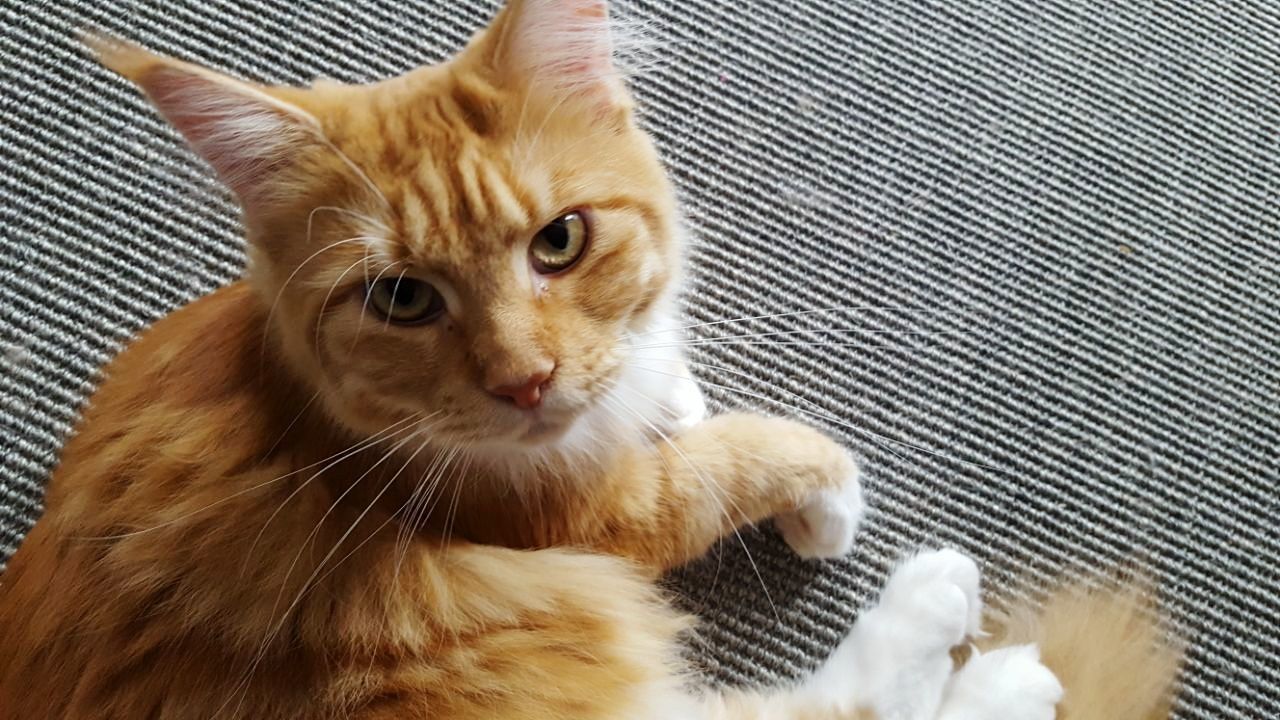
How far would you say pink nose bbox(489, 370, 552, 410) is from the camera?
883 mm

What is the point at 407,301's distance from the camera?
92 centimetres

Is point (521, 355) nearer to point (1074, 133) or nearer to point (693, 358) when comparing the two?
point (693, 358)

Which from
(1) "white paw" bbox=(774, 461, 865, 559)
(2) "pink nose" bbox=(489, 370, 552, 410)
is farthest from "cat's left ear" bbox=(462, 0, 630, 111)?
(1) "white paw" bbox=(774, 461, 865, 559)

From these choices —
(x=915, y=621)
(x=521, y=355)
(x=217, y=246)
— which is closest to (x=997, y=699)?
(x=915, y=621)

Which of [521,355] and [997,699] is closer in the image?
[521,355]

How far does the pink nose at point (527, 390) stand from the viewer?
88 cm

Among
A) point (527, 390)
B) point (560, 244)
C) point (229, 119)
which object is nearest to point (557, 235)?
point (560, 244)

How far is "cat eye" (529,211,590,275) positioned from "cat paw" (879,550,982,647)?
2.34ft

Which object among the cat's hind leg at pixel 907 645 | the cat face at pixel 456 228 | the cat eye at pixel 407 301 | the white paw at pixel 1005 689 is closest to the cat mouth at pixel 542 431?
the cat face at pixel 456 228

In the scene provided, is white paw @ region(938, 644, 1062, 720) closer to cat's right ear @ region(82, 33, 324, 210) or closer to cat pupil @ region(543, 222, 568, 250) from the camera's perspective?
cat pupil @ region(543, 222, 568, 250)

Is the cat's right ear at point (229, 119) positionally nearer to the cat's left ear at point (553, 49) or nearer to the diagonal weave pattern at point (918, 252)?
the cat's left ear at point (553, 49)

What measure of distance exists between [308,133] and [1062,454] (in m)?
1.18

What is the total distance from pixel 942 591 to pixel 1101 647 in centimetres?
21

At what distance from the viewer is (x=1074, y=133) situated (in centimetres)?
154
